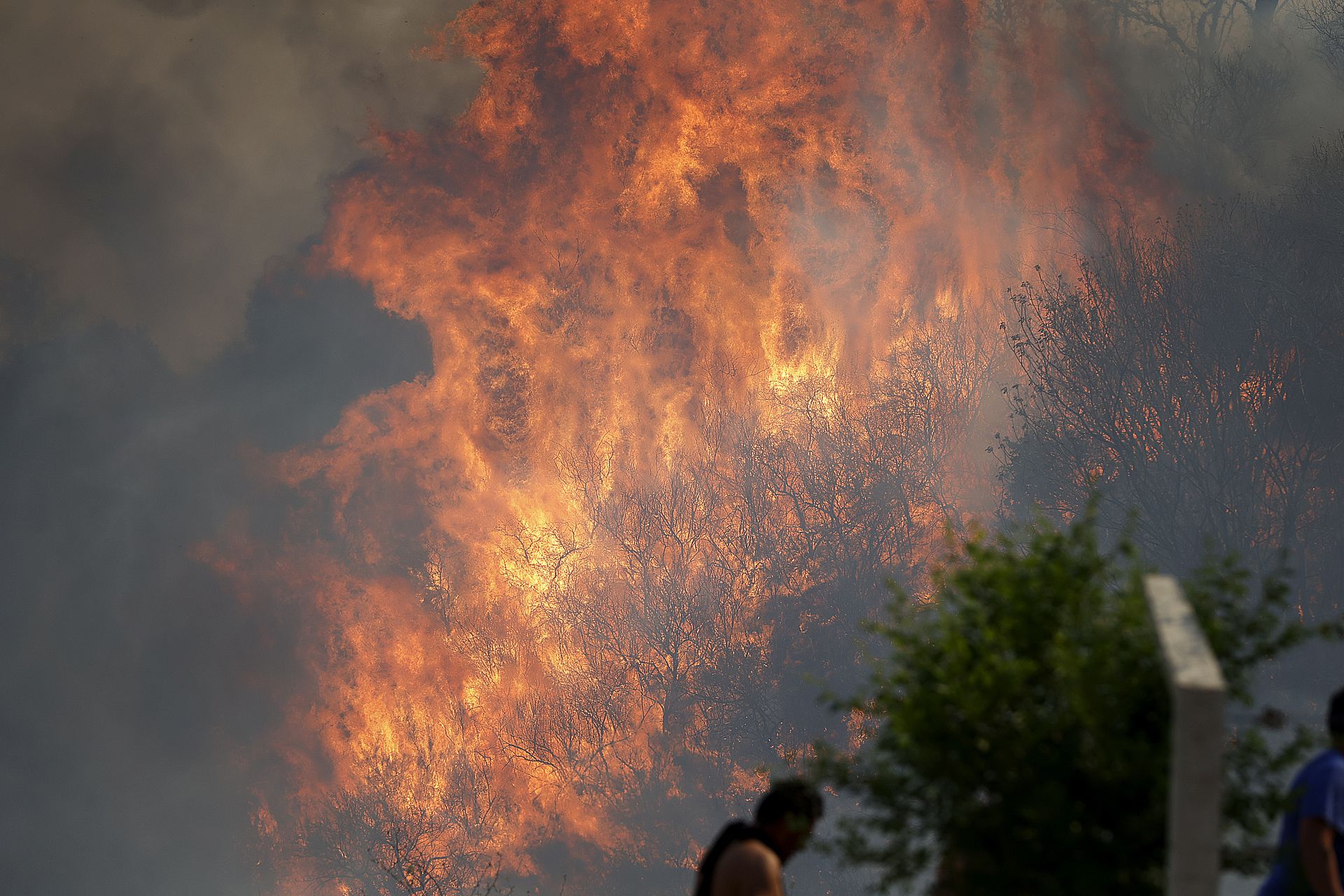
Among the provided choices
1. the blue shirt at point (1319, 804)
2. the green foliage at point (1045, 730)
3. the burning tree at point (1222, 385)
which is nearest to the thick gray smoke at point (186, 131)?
the burning tree at point (1222, 385)

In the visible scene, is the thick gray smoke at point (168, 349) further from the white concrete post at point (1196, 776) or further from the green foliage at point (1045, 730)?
the white concrete post at point (1196, 776)

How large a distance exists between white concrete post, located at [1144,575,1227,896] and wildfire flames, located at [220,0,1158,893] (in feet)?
84.5

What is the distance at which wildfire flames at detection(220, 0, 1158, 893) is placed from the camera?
92.6 ft

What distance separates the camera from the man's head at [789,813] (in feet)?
10.8

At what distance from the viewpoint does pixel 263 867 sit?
93.7 ft

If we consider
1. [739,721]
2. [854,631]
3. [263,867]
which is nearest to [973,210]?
[854,631]

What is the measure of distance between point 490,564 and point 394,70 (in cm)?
1286

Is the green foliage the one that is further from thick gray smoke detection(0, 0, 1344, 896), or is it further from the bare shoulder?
thick gray smoke detection(0, 0, 1344, 896)

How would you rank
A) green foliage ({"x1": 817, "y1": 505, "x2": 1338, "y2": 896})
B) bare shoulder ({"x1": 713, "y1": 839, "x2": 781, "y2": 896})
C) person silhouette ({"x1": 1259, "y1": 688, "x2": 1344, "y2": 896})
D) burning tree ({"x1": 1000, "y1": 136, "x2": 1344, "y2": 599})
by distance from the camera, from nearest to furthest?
green foliage ({"x1": 817, "y1": 505, "x2": 1338, "y2": 896})
person silhouette ({"x1": 1259, "y1": 688, "x2": 1344, "y2": 896})
bare shoulder ({"x1": 713, "y1": 839, "x2": 781, "y2": 896})
burning tree ({"x1": 1000, "y1": 136, "x2": 1344, "y2": 599})

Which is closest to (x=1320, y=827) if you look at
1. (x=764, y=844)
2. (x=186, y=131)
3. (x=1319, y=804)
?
(x=1319, y=804)

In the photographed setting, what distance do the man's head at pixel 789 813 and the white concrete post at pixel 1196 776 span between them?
1232mm

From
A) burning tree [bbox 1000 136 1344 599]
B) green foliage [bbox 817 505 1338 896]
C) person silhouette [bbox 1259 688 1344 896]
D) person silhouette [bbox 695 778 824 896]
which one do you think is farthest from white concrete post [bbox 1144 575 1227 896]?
burning tree [bbox 1000 136 1344 599]

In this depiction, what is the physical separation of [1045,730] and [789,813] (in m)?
0.88

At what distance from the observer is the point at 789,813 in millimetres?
3322
